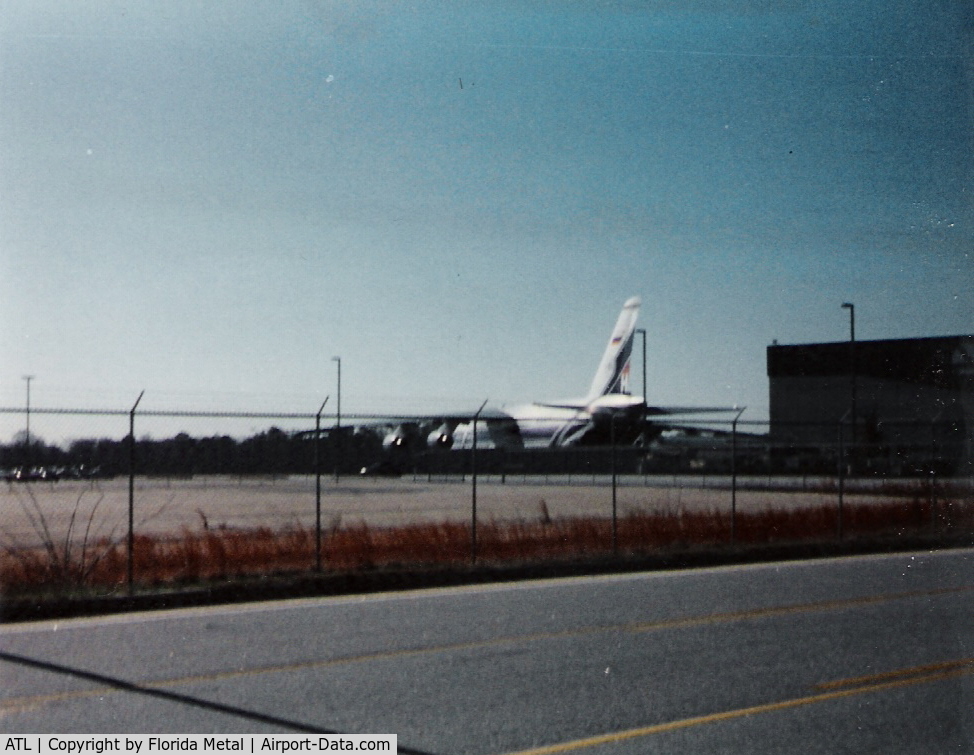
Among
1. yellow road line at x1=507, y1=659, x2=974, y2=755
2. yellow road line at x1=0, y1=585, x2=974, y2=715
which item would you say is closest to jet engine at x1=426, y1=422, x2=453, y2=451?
yellow road line at x1=0, y1=585, x2=974, y2=715

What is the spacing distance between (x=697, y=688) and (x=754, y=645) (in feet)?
5.95

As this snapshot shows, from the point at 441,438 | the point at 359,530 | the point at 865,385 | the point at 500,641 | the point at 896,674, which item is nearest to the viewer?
the point at 896,674

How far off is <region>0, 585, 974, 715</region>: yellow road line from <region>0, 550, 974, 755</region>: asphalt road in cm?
3

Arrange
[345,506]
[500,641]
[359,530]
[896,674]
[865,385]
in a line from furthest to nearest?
[865,385] → [345,506] → [359,530] → [500,641] → [896,674]

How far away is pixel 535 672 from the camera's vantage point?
25.6 ft

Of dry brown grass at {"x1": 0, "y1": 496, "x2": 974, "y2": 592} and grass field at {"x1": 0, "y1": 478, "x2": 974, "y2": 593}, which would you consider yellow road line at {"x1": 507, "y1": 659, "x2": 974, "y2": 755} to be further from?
dry brown grass at {"x1": 0, "y1": 496, "x2": 974, "y2": 592}

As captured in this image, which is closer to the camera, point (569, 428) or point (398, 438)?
point (398, 438)

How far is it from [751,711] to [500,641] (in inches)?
112

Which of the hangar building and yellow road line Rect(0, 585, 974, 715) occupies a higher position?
the hangar building

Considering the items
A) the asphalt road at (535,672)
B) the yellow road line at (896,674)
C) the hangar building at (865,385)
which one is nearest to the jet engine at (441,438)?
the hangar building at (865,385)

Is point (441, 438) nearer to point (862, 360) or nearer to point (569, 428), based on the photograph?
point (569, 428)

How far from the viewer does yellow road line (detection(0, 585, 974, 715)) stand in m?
6.96

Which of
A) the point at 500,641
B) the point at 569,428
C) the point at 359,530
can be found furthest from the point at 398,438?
the point at 500,641

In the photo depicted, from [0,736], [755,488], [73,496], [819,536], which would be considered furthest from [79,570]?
[755,488]
